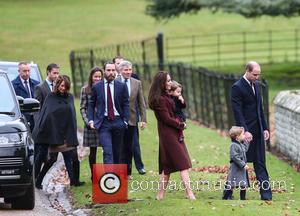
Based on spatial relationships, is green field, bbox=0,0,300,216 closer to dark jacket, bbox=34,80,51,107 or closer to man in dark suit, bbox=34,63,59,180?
man in dark suit, bbox=34,63,59,180

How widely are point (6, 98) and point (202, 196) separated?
3.04 metres

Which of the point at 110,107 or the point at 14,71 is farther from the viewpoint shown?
the point at 14,71

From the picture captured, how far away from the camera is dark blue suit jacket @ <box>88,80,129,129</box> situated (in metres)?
15.0

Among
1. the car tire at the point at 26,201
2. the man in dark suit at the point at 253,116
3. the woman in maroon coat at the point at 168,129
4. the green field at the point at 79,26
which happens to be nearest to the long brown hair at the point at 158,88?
the woman in maroon coat at the point at 168,129

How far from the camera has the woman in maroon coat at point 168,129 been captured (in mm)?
13727

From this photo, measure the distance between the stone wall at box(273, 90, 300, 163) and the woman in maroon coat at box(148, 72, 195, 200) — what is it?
5.65m

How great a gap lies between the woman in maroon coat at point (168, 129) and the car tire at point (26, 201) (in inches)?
69.2

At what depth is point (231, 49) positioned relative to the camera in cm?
5275

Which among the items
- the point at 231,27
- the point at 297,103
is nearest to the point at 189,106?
the point at 297,103

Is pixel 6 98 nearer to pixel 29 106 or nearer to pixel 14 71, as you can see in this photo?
pixel 29 106

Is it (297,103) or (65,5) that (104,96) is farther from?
(65,5)

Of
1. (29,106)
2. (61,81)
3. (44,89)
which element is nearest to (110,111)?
(61,81)

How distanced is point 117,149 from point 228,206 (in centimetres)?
269

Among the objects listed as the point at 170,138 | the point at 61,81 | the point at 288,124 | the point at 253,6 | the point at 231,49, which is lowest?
the point at 231,49
